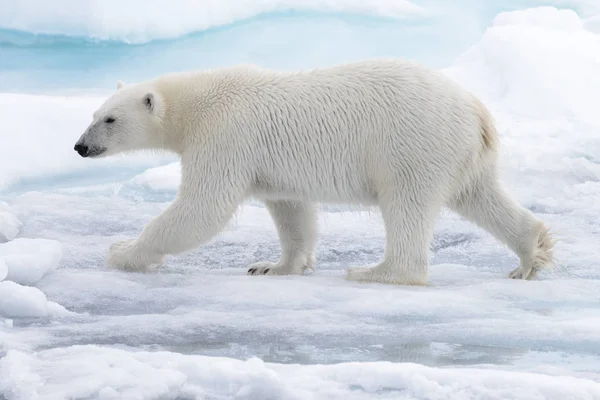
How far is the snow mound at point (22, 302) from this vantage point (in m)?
3.89

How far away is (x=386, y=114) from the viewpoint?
4.85 metres

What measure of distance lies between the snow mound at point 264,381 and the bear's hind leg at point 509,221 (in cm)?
219

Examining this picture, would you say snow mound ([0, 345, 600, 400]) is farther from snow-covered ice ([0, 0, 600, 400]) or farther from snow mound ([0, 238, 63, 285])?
snow mound ([0, 238, 63, 285])

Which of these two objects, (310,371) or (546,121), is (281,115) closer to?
(310,371)

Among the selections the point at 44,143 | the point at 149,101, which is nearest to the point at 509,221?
the point at 149,101

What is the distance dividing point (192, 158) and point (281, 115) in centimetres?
57

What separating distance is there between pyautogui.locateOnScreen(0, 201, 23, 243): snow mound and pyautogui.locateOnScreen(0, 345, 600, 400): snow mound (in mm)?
3344

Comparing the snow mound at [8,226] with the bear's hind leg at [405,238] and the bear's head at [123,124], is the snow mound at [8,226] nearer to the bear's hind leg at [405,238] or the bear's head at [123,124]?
the bear's head at [123,124]

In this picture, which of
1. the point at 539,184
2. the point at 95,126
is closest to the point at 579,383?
the point at 95,126

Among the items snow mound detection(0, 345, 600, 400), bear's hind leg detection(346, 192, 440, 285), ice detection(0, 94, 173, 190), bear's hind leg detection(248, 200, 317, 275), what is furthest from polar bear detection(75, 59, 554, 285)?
ice detection(0, 94, 173, 190)

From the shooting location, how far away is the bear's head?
17.2 ft

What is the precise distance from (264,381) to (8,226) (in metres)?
4.03

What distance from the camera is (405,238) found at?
4.84 meters

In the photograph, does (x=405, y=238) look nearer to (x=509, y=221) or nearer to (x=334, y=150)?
(x=334, y=150)
